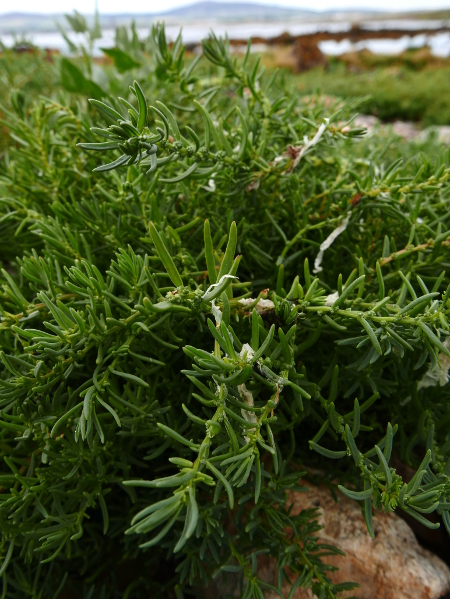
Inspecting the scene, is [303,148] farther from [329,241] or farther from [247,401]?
[247,401]

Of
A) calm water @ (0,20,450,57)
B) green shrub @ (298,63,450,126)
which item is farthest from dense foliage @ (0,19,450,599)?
calm water @ (0,20,450,57)

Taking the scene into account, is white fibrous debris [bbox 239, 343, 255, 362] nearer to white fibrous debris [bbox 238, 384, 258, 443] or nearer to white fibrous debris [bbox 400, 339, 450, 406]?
white fibrous debris [bbox 238, 384, 258, 443]

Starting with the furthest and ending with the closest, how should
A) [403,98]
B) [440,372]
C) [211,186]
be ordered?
1. [403,98]
2. [211,186]
3. [440,372]

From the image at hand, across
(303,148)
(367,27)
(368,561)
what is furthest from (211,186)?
(367,27)

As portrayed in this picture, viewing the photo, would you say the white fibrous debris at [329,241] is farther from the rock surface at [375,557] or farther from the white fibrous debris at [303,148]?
the rock surface at [375,557]

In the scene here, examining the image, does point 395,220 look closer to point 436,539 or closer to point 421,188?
point 421,188

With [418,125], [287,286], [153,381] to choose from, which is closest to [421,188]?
[287,286]
